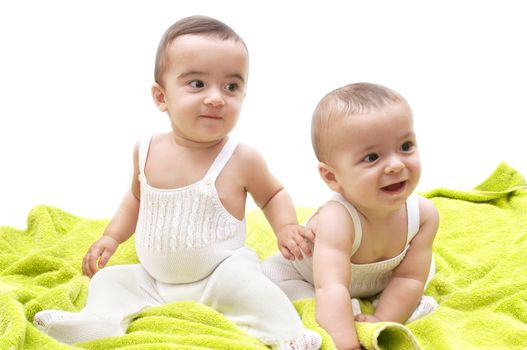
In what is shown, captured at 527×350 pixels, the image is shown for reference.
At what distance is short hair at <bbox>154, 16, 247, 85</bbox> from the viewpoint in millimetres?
2148

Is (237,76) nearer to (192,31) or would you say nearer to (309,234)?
(192,31)

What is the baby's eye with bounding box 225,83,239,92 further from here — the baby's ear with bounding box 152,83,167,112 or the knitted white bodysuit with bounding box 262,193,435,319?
the knitted white bodysuit with bounding box 262,193,435,319

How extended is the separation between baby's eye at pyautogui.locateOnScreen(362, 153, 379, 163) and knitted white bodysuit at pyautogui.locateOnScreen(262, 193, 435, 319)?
0.47ft

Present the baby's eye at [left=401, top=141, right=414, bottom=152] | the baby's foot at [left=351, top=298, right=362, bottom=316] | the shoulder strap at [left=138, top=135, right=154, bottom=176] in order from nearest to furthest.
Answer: the baby's eye at [left=401, top=141, right=414, bottom=152]
the baby's foot at [left=351, top=298, right=362, bottom=316]
the shoulder strap at [left=138, top=135, right=154, bottom=176]

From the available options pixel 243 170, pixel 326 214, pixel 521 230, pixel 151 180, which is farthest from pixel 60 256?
pixel 521 230

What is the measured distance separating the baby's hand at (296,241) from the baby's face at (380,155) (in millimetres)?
191

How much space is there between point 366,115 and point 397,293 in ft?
1.45

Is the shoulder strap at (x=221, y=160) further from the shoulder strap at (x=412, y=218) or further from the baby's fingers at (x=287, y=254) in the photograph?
the shoulder strap at (x=412, y=218)

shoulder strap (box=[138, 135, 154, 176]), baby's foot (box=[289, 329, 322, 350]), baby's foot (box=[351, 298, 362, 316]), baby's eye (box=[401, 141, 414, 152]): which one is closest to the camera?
baby's foot (box=[289, 329, 322, 350])

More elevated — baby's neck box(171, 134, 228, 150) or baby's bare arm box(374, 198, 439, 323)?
baby's neck box(171, 134, 228, 150)

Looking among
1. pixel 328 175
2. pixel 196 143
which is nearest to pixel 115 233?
pixel 196 143

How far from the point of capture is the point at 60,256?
2662mm

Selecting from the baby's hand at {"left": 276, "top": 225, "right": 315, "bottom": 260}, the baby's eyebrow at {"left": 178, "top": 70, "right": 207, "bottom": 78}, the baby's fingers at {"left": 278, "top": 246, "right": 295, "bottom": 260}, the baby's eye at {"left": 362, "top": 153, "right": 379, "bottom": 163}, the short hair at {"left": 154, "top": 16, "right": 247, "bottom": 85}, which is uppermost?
the short hair at {"left": 154, "top": 16, "right": 247, "bottom": 85}

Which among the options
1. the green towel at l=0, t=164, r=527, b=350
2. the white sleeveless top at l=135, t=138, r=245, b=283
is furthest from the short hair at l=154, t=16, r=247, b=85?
the green towel at l=0, t=164, r=527, b=350
